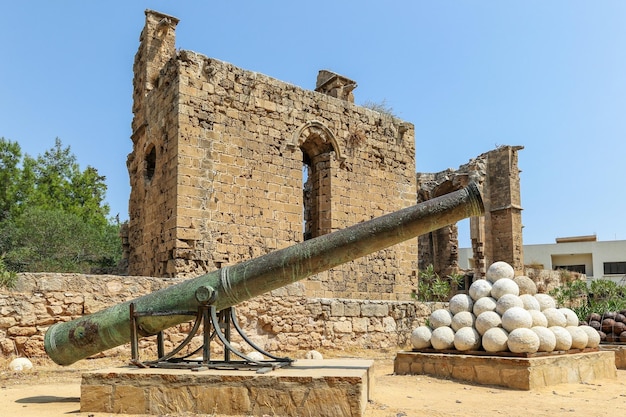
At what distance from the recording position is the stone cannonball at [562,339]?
6.49 m

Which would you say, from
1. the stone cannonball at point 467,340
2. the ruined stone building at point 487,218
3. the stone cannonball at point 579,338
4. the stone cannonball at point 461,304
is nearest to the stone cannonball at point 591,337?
the stone cannonball at point 579,338

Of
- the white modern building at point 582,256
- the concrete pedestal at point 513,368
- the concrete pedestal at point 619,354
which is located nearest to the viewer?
the concrete pedestal at point 513,368

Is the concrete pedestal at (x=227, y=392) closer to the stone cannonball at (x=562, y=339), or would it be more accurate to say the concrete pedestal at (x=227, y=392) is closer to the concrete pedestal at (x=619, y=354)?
the stone cannonball at (x=562, y=339)

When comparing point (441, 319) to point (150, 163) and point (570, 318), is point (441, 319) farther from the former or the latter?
point (150, 163)

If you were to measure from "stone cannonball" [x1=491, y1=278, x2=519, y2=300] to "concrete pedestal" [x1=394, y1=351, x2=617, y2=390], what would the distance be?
839mm

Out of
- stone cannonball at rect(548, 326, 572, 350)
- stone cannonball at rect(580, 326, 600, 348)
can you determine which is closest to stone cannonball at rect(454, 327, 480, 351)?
stone cannonball at rect(548, 326, 572, 350)

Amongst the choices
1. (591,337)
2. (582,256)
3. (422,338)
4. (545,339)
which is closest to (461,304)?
(422,338)

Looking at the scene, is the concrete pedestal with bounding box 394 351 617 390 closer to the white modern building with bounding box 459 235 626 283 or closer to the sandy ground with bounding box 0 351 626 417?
the sandy ground with bounding box 0 351 626 417

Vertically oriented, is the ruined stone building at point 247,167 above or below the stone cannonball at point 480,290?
above

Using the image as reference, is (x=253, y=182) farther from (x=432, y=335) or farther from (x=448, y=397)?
(x=448, y=397)

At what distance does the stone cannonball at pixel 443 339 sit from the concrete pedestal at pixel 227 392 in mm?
2763

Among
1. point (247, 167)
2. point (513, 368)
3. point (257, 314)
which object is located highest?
point (247, 167)

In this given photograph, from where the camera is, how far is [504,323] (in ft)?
20.9

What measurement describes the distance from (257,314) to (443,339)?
120 inches
